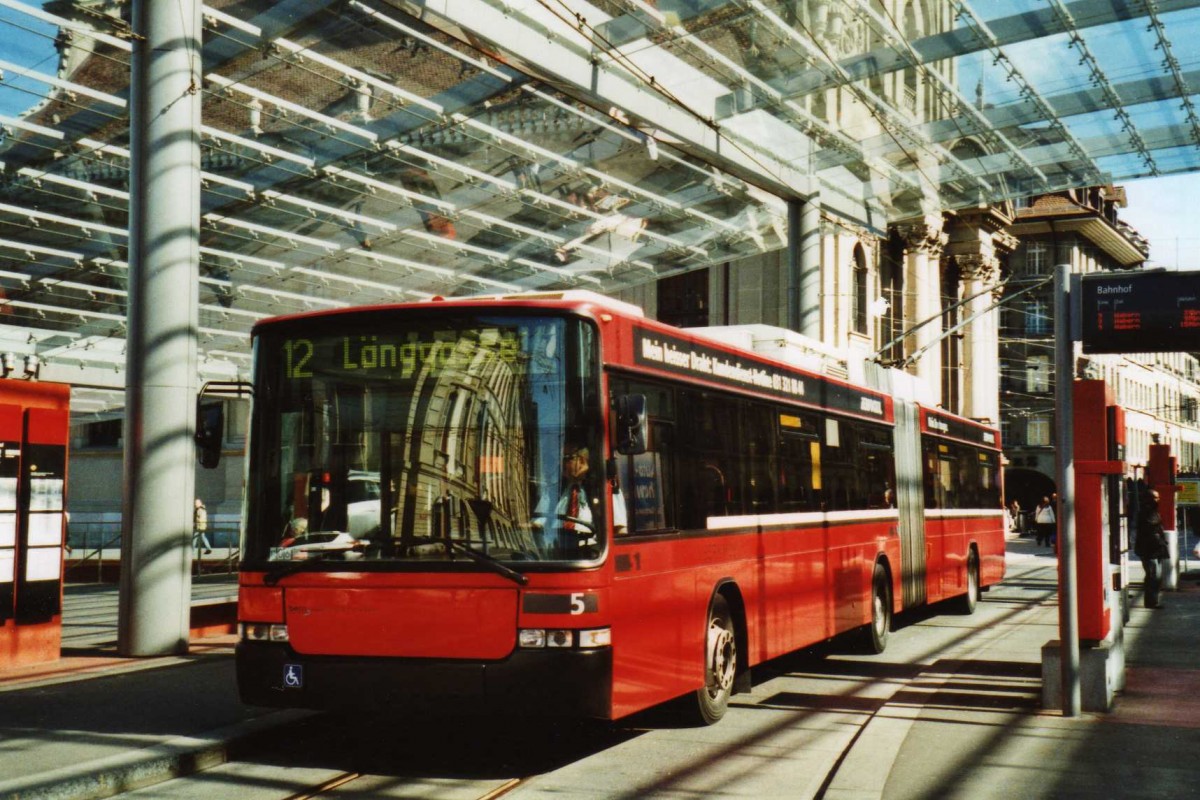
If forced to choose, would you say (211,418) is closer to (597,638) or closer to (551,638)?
(551,638)

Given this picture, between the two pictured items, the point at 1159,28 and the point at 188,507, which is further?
the point at 1159,28

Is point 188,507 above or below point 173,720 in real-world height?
above

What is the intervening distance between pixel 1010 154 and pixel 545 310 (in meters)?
17.3

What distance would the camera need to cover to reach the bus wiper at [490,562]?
7637 millimetres

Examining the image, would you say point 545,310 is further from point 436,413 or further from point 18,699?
point 18,699

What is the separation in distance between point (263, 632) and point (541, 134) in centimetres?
1202

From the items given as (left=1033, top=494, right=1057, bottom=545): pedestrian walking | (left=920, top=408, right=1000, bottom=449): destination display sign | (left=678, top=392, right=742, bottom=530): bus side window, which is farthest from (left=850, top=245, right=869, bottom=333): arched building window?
(left=678, top=392, right=742, bottom=530): bus side window

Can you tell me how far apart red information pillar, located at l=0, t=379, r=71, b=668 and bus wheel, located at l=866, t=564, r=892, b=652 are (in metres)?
7.56

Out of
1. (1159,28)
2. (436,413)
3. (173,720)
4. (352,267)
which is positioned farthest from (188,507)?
(1159,28)

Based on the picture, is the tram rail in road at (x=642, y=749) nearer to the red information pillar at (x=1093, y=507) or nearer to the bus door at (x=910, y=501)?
the red information pillar at (x=1093, y=507)

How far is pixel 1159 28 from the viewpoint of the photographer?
707 inches

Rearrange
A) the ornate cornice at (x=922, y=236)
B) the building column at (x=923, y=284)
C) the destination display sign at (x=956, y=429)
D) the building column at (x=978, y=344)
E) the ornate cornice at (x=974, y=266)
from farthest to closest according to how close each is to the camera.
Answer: the building column at (x=978, y=344)
the ornate cornice at (x=974, y=266)
the building column at (x=923, y=284)
the ornate cornice at (x=922, y=236)
the destination display sign at (x=956, y=429)

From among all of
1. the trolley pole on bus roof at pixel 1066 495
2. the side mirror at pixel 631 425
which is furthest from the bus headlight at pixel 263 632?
the trolley pole on bus roof at pixel 1066 495

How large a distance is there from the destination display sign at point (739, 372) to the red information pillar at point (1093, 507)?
2.27 meters
